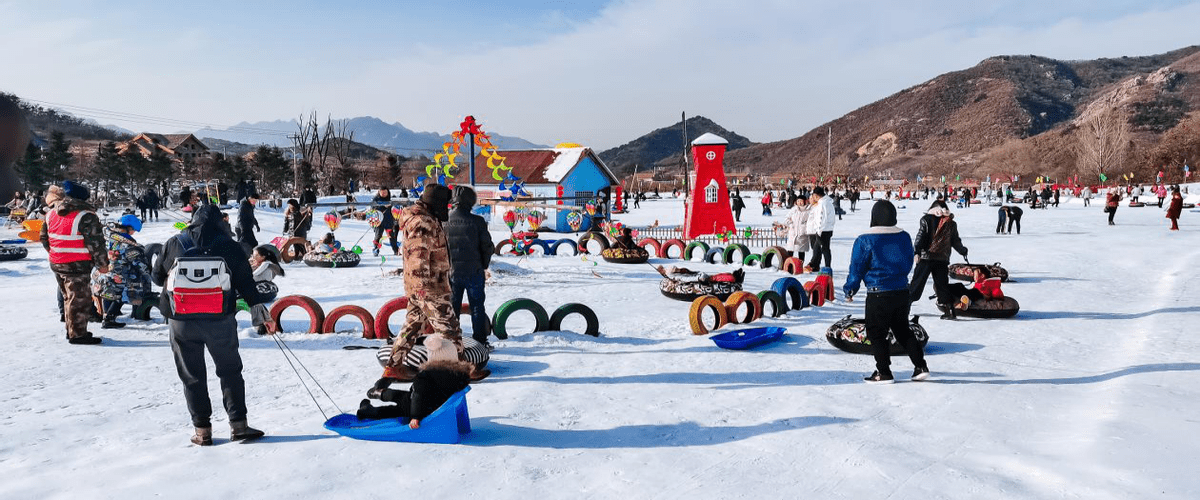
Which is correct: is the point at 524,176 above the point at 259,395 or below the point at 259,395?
above

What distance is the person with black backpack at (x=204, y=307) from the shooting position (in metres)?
4.22

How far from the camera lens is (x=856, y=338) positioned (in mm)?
7074

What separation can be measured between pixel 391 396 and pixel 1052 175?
320 ft

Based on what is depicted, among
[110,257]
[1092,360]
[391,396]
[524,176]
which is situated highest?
[524,176]

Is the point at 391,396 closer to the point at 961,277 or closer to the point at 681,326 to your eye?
the point at 681,326

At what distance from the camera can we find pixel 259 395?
561cm

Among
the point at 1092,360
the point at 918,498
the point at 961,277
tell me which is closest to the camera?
the point at 918,498

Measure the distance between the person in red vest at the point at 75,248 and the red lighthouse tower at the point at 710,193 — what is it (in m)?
16.5

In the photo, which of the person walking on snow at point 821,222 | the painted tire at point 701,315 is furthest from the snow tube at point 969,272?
the painted tire at point 701,315

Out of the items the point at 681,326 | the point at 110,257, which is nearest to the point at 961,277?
the point at 681,326

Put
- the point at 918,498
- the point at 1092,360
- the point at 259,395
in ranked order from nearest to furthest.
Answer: the point at 918,498, the point at 259,395, the point at 1092,360

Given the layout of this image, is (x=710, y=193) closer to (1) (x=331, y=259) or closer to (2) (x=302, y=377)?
(1) (x=331, y=259)

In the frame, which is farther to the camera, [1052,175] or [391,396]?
[1052,175]

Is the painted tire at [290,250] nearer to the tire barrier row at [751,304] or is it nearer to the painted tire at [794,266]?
the tire barrier row at [751,304]
